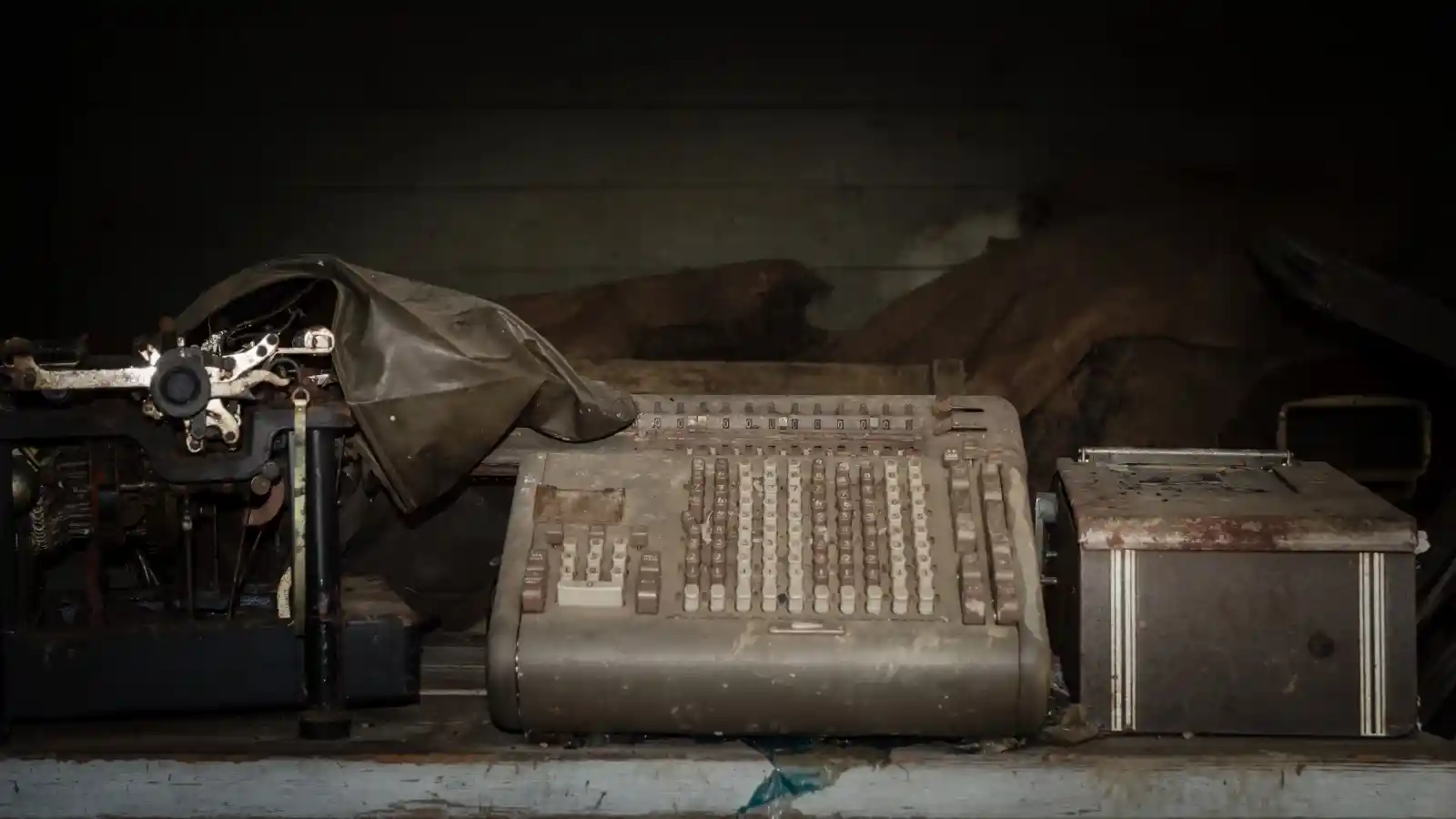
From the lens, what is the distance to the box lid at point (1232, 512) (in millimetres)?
1824

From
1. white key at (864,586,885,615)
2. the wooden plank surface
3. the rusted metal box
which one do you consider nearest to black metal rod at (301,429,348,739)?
the wooden plank surface

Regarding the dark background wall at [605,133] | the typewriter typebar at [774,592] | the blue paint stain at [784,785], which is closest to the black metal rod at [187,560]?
the typewriter typebar at [774,592]

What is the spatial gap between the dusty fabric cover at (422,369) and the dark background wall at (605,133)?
1.04 meters

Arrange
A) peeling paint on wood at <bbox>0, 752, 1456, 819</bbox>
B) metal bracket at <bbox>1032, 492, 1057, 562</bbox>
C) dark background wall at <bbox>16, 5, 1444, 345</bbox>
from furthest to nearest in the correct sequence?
dark background wall at <bbox>16, 5, 1444, 345</bbox> < metal bracket at <bbox>1032, 492, 1057, 562</bbox> < peeling paint on wood at <bbox>0, 752, 1456, 819</bbox>

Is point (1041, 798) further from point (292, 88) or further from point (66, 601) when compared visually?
point (292, 88)

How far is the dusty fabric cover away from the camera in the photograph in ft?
6.16

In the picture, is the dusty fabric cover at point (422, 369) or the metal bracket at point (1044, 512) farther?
the metal bracket at point (1044, 512)

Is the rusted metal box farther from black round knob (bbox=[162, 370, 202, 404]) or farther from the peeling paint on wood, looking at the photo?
black round knob (bbox=[162, 370, 202, 404])

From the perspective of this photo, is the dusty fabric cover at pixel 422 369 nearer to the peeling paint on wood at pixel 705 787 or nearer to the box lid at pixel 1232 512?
the peeling paint on wood at pixel 705 787

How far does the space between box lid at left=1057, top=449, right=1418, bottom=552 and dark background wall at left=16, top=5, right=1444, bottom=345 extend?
109 cm

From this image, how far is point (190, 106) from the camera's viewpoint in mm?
2969

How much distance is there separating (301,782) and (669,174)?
1.64m

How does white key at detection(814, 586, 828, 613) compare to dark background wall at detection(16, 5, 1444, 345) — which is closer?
white key at detection(814, 586, 828, 613)

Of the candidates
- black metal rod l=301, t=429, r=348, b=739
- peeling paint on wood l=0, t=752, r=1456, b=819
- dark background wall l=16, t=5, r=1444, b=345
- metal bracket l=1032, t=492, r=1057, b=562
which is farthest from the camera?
dark background wall l=16, t=5, r=1444, b=345
